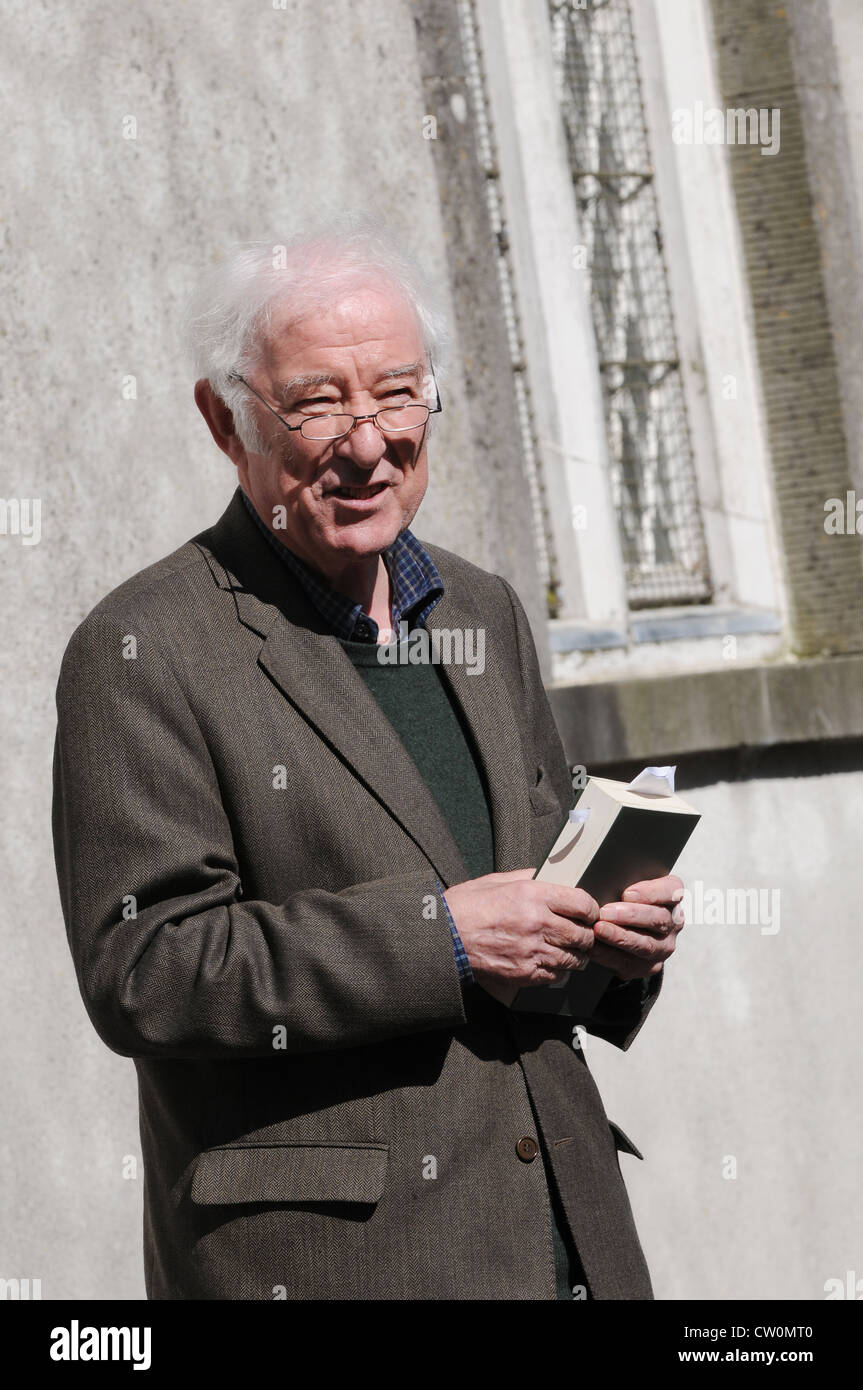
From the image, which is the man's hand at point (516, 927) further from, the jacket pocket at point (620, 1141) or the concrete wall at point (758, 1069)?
the concrete wall at point (758, 1069)

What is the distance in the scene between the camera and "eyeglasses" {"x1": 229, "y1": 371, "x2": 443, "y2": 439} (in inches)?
83.4

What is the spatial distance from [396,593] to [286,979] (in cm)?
64

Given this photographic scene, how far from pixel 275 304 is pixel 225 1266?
1254 millimetres

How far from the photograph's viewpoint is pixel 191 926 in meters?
1.96

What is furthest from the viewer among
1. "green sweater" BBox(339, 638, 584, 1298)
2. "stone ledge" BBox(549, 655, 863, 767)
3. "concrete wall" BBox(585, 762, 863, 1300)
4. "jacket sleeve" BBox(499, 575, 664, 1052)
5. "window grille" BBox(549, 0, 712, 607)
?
"window grille" BBox(549, 0, 712, 607)

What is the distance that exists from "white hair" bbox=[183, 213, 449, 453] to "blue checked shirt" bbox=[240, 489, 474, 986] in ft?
0.58

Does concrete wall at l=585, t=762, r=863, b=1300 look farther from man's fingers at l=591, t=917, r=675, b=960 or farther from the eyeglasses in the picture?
the eyeglasses

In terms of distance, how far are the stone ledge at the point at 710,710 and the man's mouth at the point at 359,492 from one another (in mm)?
2421

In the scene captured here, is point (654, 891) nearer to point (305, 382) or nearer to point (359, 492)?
point (359, 492)

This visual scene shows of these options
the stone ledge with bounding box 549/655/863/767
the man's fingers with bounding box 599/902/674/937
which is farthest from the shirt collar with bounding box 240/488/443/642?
the stone ledge with bounding box 549/655/863/767

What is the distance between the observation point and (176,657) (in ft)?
6.79

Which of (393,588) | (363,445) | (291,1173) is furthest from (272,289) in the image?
(291,1173)

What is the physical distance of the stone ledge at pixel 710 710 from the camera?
4.62 metres
